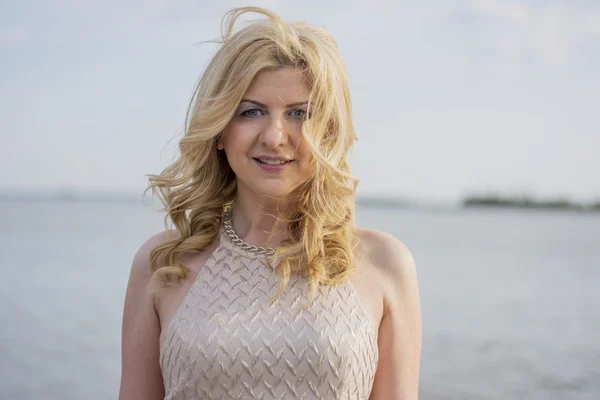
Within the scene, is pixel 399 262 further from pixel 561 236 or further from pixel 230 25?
pixel 561 236

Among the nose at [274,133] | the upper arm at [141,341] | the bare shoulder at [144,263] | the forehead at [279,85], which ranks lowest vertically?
the upper arm at [141,341]

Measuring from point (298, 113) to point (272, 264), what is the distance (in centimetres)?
47

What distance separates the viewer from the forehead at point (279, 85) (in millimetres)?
2137

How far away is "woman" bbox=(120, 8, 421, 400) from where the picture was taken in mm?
2090

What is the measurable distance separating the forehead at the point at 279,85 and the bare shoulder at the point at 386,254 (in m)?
0.51

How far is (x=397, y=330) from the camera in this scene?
222 cm

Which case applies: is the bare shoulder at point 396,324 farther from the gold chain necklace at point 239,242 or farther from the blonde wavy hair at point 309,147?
the gold chain necklace at point 239,242

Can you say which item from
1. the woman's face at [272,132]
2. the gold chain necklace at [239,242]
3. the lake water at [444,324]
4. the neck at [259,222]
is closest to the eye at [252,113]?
the woman's face at [272,132]

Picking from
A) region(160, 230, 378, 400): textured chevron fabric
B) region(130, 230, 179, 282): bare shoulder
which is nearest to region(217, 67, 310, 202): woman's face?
region(160, 230, 378, 400): textured chevron fabric

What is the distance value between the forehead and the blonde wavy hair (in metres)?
0.02

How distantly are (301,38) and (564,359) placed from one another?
5.73 m

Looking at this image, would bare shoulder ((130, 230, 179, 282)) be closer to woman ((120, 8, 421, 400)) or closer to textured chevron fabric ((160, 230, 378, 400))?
woman ((120, 8, 421, 400))

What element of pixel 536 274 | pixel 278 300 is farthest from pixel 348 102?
pixel 536 274

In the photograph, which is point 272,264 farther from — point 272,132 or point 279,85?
point 279,85
